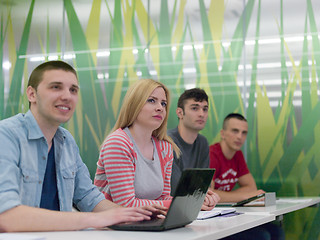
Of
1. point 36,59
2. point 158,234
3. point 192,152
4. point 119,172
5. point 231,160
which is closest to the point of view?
point 158,234

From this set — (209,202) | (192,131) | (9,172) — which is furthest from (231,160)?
(9,172)

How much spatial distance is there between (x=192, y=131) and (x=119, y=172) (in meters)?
1.51

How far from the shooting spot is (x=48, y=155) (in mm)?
1867

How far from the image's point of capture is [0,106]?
233 inches

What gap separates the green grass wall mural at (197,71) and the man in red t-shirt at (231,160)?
1.64 ft

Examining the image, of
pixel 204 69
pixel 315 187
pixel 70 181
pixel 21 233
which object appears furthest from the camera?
pixel 204 69

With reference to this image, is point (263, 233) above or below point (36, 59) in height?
below

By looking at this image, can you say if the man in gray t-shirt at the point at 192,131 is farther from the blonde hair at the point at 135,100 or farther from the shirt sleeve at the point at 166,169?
the blonde hair at the point at 135,100

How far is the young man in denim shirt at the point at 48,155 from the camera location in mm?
1656

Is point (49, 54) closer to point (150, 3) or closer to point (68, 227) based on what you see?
point (150, 3)

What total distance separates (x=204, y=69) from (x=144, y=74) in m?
0.65

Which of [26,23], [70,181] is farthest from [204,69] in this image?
[70,181]

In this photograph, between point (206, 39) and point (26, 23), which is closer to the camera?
point (206, 39)

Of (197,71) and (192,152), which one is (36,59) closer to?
(197,71)
